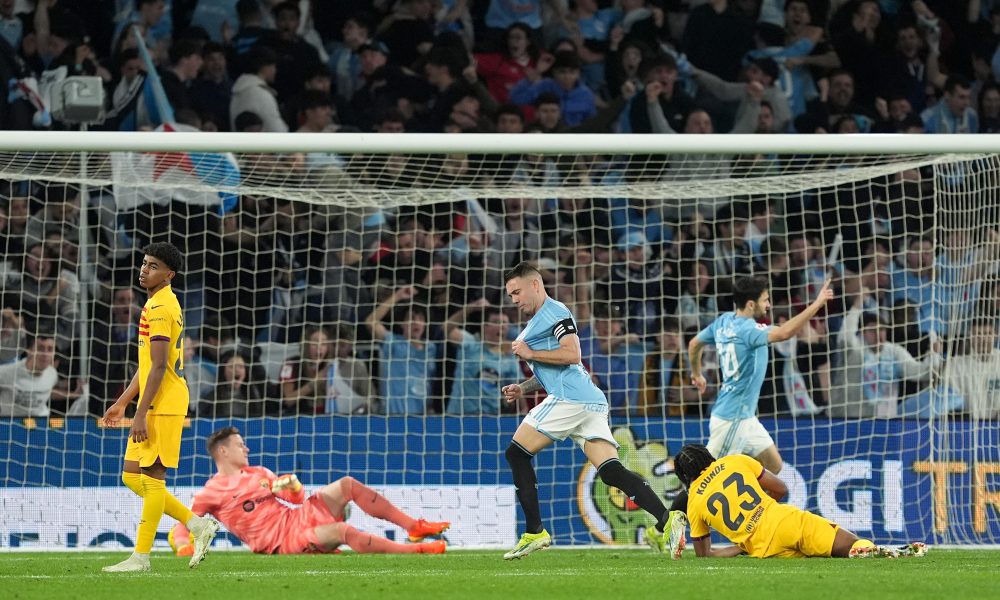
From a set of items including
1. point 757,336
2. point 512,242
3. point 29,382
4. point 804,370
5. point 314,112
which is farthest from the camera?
point 314,112

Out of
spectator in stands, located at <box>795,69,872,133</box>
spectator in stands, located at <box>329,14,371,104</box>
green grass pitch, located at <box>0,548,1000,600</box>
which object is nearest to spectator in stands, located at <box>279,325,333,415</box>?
green grass pitch, located at <box>0,548,1000,600</box>

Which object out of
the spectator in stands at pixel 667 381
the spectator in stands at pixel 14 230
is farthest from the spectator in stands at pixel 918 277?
the spectator in stands at pixel 14 230

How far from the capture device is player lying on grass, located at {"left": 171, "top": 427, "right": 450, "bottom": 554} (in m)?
9.09

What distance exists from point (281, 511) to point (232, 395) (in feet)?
5.74

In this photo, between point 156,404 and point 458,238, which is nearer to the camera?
point 156,404

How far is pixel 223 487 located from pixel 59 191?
4.17 metres

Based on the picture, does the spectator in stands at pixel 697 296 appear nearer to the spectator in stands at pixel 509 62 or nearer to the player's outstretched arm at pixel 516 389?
the spectator in stands at pixel 509 62

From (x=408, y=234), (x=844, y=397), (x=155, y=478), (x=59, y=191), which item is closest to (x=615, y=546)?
(x=844, y=397)

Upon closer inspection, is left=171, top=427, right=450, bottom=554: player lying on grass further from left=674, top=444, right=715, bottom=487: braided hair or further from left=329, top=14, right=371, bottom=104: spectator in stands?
left=329, top=14, right=371, bottom=104: spectator in stands

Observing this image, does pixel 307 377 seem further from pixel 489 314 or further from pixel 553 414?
pixel 553 414

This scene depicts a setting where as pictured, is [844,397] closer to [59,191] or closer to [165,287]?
[165,287]

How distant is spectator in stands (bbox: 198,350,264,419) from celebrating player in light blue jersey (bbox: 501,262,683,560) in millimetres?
3514

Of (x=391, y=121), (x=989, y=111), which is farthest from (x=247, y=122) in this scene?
(x=989, y=111)

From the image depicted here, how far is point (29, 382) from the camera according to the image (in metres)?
10.4
